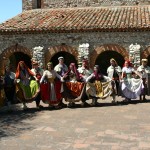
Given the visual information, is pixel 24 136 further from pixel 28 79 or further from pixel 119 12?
pixel 119 12

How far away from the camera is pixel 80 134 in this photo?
8094 mm

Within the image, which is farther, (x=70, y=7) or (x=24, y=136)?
(x=70, y=7)

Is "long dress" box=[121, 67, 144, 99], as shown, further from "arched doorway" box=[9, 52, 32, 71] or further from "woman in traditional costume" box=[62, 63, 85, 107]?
"arched doorway" box=[9, 52, 32, 71]

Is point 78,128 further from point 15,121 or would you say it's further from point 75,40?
point 75,40

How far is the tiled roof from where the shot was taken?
1769 centimetres

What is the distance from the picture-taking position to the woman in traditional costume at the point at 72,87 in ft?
39.0

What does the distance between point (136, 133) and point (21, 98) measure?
188 inches

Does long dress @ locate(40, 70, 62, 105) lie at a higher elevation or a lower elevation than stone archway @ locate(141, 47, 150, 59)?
lower

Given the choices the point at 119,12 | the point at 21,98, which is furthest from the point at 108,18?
the point at 21,98

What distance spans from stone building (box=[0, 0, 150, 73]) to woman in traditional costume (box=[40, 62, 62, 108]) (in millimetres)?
6522

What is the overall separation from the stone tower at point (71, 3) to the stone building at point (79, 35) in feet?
4.71

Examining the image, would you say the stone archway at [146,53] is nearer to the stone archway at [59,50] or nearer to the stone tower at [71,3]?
the stone archway at [59,50]

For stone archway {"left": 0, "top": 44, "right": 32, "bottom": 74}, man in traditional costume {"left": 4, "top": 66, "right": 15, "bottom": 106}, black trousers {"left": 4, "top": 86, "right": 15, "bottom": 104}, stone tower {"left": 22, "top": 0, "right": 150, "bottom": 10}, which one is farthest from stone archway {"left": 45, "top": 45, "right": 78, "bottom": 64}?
black trousers {"left": 4, "top": 86, "right": 15, "bottom": 104}

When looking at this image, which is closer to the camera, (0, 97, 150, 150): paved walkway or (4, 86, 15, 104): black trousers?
(0, 97, 150, 150): paved walkway
